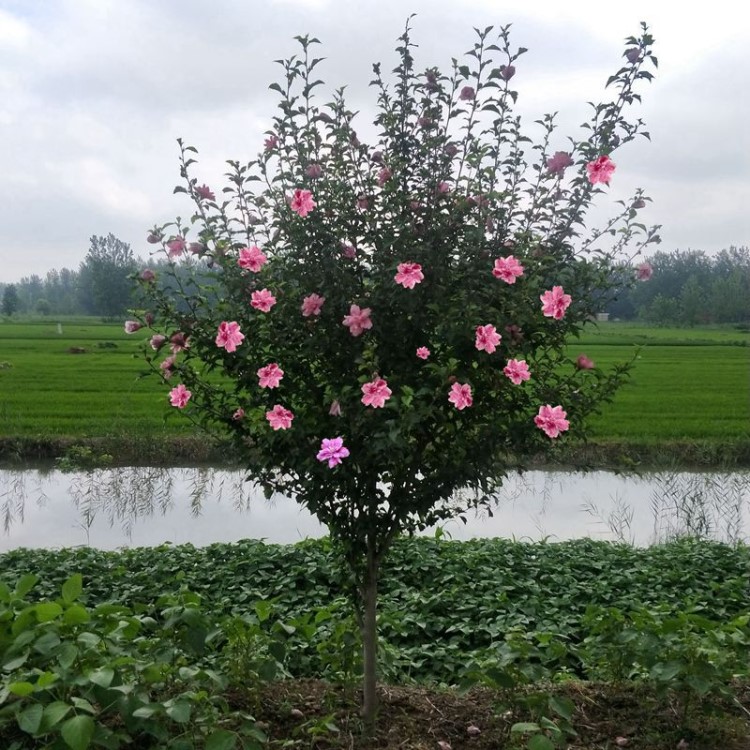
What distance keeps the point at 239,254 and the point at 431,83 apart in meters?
0.85

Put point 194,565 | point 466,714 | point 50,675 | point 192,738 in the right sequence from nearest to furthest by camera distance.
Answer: point 50,675, point 192,738, point 466,714, point 194,565

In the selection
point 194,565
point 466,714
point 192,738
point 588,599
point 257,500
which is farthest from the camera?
point 257,500

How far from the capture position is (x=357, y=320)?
7.79 feet

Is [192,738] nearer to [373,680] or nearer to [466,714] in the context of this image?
[373,680]

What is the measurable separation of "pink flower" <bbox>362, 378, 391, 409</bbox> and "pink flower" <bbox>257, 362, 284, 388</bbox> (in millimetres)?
285

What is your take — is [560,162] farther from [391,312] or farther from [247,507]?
[247,507]

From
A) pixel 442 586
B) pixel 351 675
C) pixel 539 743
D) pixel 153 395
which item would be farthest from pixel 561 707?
pixel 153 395

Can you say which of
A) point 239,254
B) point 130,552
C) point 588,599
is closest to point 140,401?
point 130,552

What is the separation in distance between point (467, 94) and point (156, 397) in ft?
40.0

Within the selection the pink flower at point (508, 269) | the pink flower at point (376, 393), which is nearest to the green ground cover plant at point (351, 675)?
the pink flower at point (376, 393)

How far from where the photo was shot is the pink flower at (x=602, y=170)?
8.04 feet

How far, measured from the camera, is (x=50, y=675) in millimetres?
2113

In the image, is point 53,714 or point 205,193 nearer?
point 53,714

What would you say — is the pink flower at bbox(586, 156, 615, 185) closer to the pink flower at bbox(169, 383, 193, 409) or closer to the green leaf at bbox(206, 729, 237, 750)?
the pink flower at bbox(169, 383, 193, 409)
